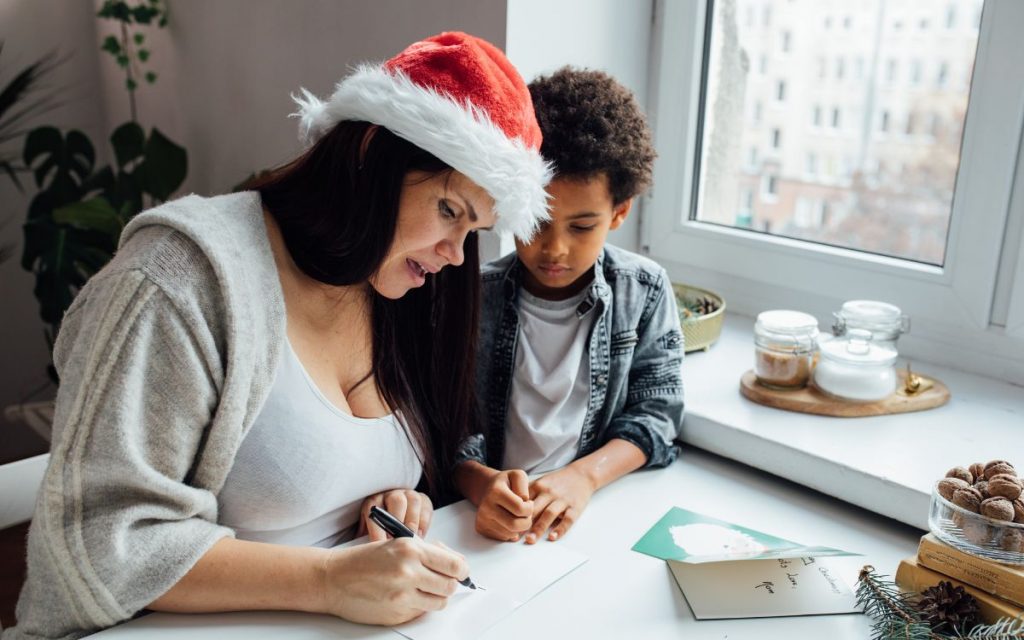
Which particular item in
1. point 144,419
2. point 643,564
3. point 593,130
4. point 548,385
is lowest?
point 643,564

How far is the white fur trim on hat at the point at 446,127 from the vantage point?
3.01 ft

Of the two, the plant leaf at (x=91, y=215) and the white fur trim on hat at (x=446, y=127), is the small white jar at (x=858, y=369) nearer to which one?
the white fur trim on hat at (x=446, y=127)

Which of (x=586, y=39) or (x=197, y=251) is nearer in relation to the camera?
(x=197, y=251)

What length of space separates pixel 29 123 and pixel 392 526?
210cm

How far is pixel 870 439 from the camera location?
1.24m

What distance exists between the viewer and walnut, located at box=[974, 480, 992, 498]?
88cm

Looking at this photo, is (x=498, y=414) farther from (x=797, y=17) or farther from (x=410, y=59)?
(x=797, y=17)

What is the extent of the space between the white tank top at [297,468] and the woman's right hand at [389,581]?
11 centimetres

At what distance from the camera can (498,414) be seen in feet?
4.23

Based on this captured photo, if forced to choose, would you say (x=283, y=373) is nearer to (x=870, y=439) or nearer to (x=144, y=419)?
(x=144, y=419)

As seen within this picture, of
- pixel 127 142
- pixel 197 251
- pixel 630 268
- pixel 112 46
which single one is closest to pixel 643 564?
pixel 630 268

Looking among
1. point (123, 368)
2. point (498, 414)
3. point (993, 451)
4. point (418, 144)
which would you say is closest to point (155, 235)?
point (123, 368)

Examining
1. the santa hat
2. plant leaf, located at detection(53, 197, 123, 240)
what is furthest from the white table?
plant leaf, located at detection(53, 197, 123, 240)

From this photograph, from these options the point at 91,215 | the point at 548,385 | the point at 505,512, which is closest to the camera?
the point at 505,512
